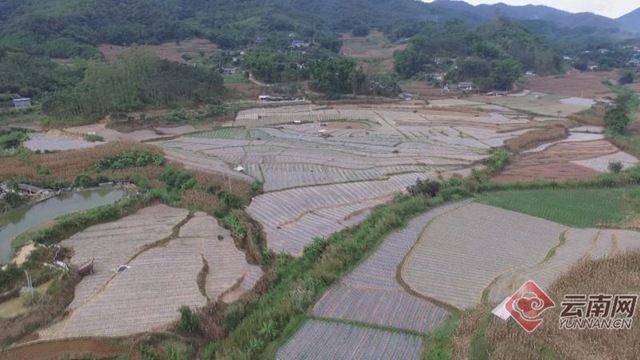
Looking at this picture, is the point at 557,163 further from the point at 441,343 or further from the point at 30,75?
the point at 30,75

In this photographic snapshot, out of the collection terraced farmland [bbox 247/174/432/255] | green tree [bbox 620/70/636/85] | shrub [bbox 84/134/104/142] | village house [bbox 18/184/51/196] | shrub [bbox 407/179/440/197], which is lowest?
shrub [bbox 84/134/104/142]

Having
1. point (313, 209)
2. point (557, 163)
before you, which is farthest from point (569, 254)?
point (557, 163)

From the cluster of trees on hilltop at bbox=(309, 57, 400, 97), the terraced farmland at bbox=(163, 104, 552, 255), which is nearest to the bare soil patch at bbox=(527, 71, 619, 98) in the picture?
the terraced farmland at bbox=(163, 104, 552, 255)

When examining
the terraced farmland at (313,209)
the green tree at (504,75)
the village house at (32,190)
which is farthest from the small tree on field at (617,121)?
the village house at (32,190)

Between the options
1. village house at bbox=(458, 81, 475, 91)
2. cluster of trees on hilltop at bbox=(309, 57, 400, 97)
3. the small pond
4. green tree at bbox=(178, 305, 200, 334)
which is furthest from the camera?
village house at bbox=(458, 81, 475, 91)

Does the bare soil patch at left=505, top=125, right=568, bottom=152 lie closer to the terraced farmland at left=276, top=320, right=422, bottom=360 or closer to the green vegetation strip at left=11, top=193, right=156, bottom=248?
the green vegetation strip at left=11, top=193, right=156, bottom=248

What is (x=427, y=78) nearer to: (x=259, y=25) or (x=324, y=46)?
(x=324, y=46)

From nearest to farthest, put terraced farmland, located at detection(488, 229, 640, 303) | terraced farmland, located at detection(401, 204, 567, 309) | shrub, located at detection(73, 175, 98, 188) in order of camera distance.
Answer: terraced farmland, located at detection(488, 229, 640, 303)
terraced farmland, located at detection(401, 204, 567, 309)
shrub, located at detection(73, 175, 98, 188)
